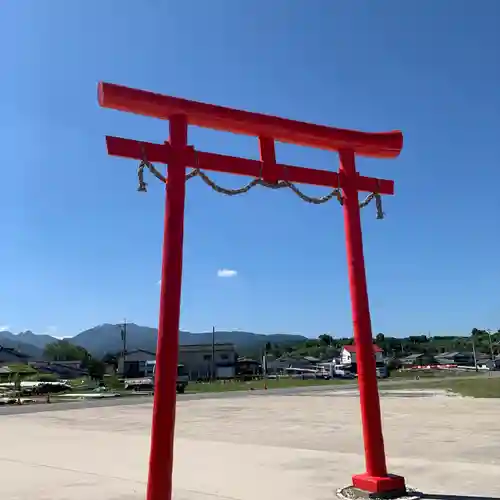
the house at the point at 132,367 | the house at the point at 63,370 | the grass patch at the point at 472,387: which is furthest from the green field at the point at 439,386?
the house at the point at 63,370

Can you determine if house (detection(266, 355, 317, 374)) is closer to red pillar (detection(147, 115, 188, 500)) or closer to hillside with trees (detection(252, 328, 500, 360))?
hillside with trees (detection(252, 328, 500, 360))

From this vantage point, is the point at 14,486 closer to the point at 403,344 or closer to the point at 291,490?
the point at 291,490

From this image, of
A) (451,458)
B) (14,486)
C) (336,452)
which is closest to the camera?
(14,486)

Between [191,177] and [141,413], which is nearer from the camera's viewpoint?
[191,177]

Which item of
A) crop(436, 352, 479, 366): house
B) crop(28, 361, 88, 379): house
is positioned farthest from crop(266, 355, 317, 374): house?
crop(28, 361, 88, 379): house

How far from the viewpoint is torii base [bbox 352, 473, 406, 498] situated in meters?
5.92

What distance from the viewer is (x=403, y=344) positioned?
422 ft

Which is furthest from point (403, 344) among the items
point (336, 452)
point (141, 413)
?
point (336, 452)

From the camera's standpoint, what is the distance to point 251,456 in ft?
31.3

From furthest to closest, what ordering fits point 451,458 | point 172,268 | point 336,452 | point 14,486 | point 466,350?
1. point 466,350
2. point 336,452
3. point 451,458
4. point 14,486
5. point 172,268

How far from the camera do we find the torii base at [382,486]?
19.4 ft

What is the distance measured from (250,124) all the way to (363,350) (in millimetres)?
3079

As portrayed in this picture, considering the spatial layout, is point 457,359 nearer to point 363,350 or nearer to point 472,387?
point 472,387

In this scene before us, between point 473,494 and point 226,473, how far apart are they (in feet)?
11.6
